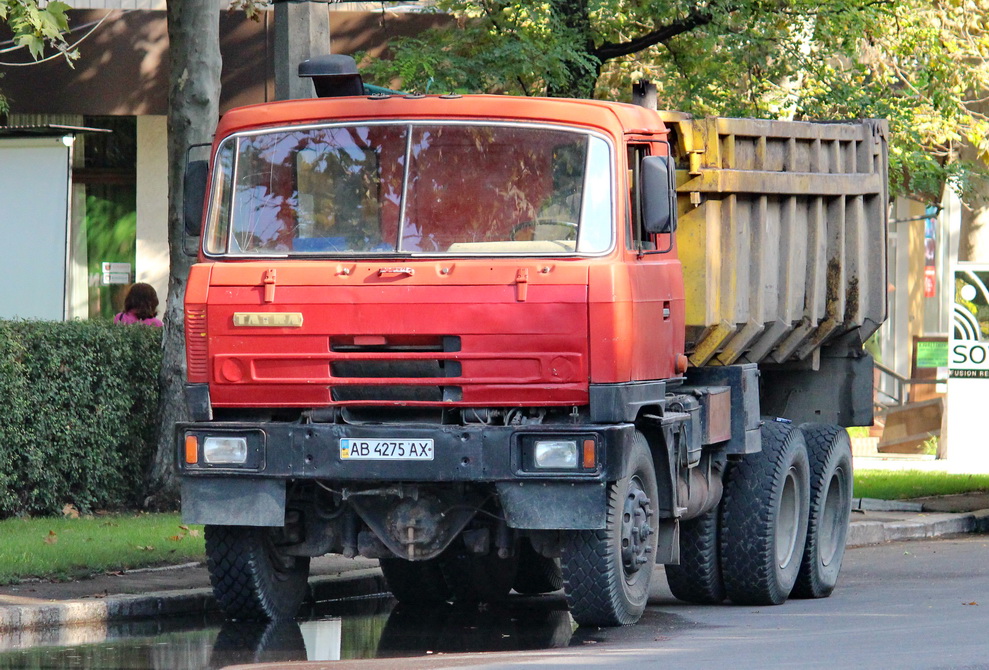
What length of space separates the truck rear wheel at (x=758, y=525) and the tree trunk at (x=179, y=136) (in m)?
5.14

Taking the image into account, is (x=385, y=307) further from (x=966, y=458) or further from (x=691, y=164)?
(x=966, y=458)

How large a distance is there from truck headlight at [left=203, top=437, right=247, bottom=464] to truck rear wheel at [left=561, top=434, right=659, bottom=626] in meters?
1.72

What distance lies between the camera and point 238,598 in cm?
921

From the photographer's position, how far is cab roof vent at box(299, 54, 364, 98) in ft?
30.9

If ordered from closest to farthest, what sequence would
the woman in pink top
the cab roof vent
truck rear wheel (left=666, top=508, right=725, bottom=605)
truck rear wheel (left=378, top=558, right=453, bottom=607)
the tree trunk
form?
the cab roof vent → truck rear wheel (left=666, top=508, right=725, bottom=605) → truck rear wheel (left=378, top=558, right=453, bottom=607) → the tree trunk → the woman in pink top

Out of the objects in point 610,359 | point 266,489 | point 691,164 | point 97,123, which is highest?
point 97,123

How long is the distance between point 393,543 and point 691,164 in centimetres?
295

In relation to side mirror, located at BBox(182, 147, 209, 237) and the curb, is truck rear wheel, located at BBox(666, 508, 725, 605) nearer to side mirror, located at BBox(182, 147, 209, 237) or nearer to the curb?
side mirror, located at BBox(182, 147, 209, 237)

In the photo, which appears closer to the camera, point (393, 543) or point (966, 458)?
point (393, 543)

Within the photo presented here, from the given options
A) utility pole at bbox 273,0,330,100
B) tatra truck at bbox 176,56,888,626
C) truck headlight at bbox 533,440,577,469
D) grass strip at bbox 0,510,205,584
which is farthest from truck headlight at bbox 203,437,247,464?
utility pole at bbox 273,0,330,100

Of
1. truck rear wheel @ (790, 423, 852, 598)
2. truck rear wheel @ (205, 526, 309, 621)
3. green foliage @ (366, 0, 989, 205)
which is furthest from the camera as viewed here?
green foliage @ (366, 0, 989, 205)

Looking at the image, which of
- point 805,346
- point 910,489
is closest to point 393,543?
point 805,346

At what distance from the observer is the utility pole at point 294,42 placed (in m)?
12.0

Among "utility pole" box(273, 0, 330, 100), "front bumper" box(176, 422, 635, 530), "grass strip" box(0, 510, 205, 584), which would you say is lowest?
"grass strip" box(0, 510, 205, 584)
